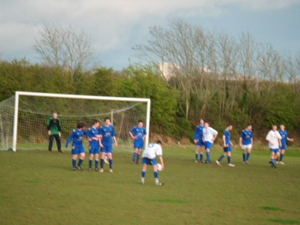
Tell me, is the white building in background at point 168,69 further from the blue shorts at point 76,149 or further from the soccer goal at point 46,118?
the blue shorts at point 76,149

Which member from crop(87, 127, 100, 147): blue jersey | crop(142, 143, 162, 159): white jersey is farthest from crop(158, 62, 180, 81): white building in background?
crop(142, 143, 162, 159): white jersey

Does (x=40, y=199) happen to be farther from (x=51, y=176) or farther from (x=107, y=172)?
(x=107, y=172)

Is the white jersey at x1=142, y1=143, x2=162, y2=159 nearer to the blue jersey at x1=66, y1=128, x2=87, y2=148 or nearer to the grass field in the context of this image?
the grass field

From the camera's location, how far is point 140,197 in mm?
7500

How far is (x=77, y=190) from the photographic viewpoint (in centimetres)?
801

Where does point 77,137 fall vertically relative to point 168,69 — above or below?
below

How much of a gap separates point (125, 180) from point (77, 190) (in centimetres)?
203

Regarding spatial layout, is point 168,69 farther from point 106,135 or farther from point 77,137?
point 77,137

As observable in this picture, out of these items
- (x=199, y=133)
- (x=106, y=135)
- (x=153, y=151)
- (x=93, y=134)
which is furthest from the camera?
(x=199, y=133)

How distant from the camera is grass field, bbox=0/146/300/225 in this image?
5797 millimetres

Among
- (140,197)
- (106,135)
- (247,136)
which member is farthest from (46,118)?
(140,197)

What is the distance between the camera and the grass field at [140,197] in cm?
580

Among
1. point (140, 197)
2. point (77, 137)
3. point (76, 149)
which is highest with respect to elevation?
point (77, 137)

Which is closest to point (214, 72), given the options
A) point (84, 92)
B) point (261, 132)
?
point (261, 132)
